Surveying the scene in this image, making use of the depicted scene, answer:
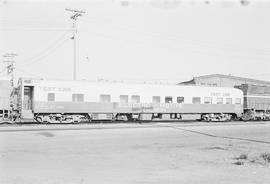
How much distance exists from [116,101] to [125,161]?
1953 cm

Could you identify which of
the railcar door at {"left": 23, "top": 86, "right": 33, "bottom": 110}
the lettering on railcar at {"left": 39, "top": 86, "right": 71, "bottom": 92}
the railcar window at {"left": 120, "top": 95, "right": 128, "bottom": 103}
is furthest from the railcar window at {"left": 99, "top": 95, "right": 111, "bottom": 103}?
the railcar door at {"left": 23, "top": 86, "right": 33, "bottom": 110}

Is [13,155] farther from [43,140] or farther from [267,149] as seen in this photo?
[267,149]

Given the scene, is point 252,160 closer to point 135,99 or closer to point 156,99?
point 135,99

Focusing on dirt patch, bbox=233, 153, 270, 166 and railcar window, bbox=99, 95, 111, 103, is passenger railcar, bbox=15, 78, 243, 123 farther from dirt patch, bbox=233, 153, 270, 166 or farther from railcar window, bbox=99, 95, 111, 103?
dirt patch, bbox=233, 153, 270, 166

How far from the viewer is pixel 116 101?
3209cm

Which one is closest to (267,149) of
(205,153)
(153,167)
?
(205,153)

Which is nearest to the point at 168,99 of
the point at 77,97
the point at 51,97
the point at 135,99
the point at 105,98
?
the point at 135,99

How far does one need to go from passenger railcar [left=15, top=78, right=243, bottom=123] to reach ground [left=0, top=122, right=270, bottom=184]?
9610 mm

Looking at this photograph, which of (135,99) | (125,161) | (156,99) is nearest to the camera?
(125,161)

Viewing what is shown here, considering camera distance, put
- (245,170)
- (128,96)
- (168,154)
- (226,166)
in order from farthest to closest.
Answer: (128,96), (168,154), (226,166), (245,170)

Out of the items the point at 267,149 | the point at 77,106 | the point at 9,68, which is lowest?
the point at 267,149

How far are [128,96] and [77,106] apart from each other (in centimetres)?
499

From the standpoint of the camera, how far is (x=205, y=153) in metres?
15.2

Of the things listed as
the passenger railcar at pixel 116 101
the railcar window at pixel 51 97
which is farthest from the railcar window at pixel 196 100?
the railcar window at pixel 51 97
